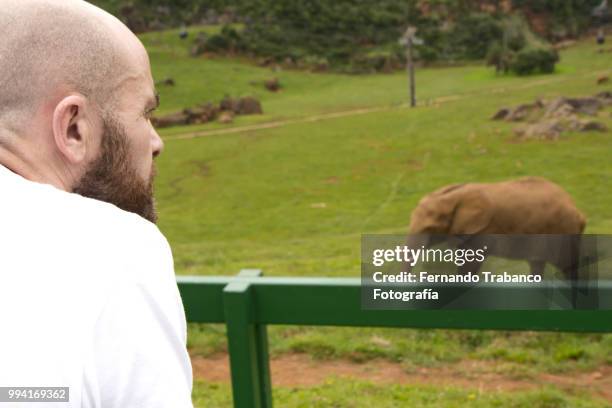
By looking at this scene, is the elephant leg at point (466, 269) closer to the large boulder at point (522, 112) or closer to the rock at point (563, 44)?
the large boulder at point (522, 112)

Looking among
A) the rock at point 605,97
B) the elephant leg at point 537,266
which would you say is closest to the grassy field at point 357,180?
the elephant leg at point 537,266

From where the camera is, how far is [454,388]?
271 centimetres

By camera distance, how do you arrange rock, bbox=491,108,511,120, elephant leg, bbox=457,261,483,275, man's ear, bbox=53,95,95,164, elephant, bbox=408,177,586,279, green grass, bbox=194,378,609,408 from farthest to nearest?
rock, bbox=491,108,511,120 → elephant, bbox=408,177,586,279 → green grass, bbox=194,378,609,408 → elephant leg, bbox=457,261,483,275 → man's ear, bbox=53,95,95,164

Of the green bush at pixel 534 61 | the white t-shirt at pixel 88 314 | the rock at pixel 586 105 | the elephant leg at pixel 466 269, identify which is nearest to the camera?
the white t-shirt at pixel 88 314

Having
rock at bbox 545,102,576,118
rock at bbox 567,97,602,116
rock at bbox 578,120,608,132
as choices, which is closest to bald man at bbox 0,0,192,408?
rock at bbox 578,120,608,132

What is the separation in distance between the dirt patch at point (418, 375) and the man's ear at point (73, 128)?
6.68ft

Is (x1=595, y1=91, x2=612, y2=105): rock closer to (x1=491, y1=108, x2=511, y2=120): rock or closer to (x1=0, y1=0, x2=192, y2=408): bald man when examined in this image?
(x1=491, y1=108, x2=511, y2=120): rock

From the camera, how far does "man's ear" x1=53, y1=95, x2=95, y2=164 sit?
3.17 feet

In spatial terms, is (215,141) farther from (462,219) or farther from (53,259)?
(53,259)

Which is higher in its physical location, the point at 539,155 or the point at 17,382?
the point at 17,382

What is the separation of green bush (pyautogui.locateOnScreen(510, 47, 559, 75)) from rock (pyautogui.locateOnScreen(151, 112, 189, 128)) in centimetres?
1168

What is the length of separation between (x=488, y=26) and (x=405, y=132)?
11.6 metres

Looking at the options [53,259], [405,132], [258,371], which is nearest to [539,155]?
[405,132]

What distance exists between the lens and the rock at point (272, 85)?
32.1 metres
